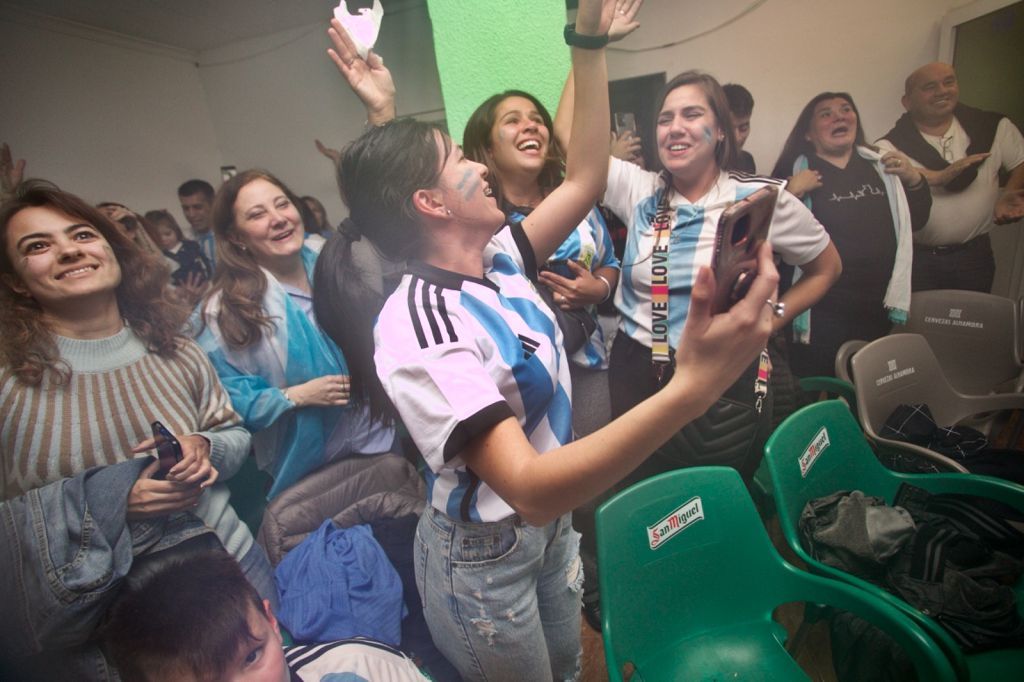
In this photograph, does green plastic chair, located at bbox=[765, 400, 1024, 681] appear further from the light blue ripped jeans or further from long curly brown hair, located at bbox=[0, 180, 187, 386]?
long curly brown hair, located at bbox=[0, 180, 187, 386]

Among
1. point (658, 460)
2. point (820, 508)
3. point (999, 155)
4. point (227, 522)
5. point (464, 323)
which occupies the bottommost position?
point (820, 508)

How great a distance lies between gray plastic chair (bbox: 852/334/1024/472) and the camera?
3.97 ft

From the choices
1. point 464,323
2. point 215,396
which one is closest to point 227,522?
point 215,396

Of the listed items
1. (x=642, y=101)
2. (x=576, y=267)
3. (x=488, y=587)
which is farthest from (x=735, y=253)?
(x=488, y=587)

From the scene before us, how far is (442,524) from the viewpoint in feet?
2.89

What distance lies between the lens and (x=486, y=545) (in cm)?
85

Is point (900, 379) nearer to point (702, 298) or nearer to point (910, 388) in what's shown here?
point (910, 388)

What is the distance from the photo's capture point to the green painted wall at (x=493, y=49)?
3.22 ft

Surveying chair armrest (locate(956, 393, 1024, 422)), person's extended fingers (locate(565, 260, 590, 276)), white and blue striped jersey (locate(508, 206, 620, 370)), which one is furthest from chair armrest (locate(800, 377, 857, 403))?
person's extended fingers (locate(565, 260, 590, 276))

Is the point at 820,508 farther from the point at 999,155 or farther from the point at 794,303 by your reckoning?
the point at 999,155

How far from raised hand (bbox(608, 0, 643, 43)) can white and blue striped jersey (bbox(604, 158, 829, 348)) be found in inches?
10.0

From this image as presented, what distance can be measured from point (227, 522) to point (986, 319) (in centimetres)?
183

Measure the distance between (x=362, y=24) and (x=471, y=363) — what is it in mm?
743

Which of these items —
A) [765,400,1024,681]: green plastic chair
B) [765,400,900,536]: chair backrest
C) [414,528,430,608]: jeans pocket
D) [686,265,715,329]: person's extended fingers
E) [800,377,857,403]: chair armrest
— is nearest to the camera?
[686,265,715,329]: person's extended fingers
